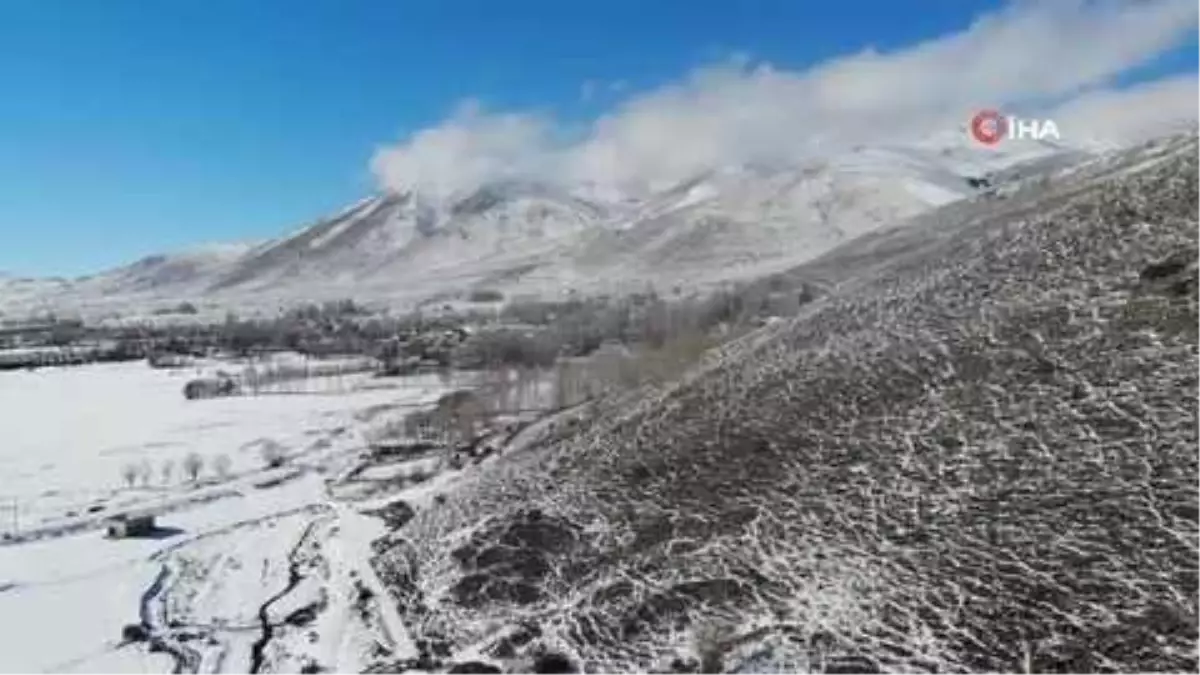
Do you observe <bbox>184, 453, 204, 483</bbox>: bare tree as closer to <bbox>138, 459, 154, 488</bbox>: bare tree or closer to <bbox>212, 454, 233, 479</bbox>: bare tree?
<bbox>212, 454, 233, 479</bbox>: bare tree

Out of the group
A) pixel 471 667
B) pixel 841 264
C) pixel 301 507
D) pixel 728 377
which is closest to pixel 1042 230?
pixel 728 377

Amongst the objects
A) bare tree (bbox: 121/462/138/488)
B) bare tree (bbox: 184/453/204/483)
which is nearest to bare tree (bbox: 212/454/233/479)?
bare tree (bbox: 184/453/204/483)

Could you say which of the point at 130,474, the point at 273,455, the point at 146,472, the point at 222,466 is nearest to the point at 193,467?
the point at 222,466

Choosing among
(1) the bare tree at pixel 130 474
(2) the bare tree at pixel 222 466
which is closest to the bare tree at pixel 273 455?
(2) the bare tree at pixel 222 466

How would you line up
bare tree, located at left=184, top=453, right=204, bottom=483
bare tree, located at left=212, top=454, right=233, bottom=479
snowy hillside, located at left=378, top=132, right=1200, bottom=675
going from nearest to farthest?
snowy hillside, located at left=378, top=132, right=1200, bottom=675, bare tree, located at left=184, top=453, right=204, bottom=483, bare tree, located at left=212, top=454, right=233, bottom=479

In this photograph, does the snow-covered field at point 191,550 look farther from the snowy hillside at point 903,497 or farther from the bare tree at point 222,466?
the snowy hillside at point 903,497

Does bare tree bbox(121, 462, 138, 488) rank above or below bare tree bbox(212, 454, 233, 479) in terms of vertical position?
above

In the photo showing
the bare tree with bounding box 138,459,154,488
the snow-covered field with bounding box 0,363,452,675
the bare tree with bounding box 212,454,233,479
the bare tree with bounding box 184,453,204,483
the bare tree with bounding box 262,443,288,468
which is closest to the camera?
the snow-covered field with bounding box 0,363,452,675

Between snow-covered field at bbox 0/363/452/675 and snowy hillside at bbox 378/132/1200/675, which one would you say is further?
snow-covered field at bbox 0/363/452/675
